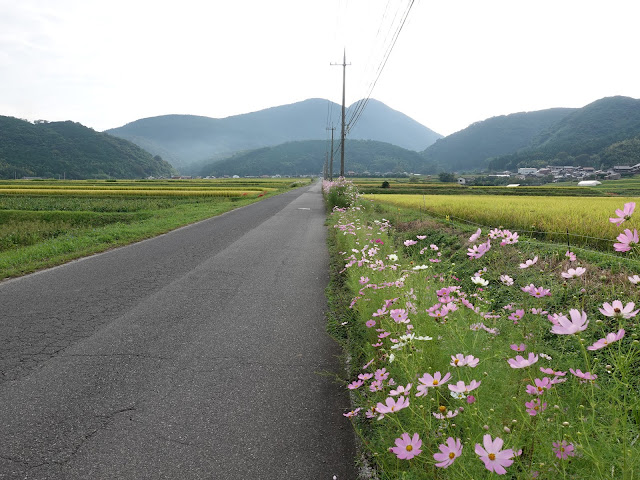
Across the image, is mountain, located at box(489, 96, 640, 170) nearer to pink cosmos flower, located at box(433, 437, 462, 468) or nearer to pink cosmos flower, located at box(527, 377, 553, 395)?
pink cosmos flower, located at box(527, 377, 553, 395)

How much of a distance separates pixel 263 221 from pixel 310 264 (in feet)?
26.2

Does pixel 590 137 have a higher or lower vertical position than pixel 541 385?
higher

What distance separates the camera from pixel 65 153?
358 feet

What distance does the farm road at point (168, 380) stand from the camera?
90.4 inches

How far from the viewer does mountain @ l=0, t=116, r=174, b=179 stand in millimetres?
100938

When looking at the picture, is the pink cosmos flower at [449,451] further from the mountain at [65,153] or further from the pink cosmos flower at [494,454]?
the mountain at [65,153]

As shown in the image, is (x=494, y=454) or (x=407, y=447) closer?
(x=494, y=454)

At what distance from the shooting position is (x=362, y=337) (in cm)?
394

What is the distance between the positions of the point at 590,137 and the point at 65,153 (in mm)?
167398

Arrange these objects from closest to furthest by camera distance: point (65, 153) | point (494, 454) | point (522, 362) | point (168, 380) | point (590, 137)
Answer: point (494, 454), point (522, 362), point (168, 380), point (65, 153), point (590, 137)

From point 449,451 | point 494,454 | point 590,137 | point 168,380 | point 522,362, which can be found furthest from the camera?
point 590,137

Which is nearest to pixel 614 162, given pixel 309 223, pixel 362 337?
pixel 309 223

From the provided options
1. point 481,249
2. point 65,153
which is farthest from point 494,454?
point 65,153

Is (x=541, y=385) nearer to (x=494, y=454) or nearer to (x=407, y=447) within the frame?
(x=494, y=454)
